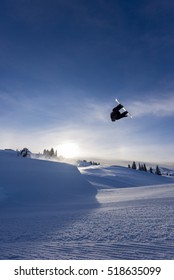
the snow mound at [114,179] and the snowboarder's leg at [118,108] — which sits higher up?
the snowboarder's leg at [118,108]

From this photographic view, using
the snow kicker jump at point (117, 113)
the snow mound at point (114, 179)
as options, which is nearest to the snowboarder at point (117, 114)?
the snow kicker jump at point (117, 113)

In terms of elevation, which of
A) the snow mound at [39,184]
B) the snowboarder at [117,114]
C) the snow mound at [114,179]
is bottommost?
the snow mound at [114,179]

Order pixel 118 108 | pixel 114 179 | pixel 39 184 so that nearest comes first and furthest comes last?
pixel 118 108, pixel 39 184, pixel 114 179

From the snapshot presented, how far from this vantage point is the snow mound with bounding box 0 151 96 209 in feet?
78.7

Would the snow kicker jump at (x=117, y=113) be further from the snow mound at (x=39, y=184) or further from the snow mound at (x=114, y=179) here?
the snow mound at (x=114, y=179)

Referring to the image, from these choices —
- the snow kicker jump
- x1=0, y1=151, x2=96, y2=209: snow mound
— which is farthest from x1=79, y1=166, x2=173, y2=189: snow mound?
the snow kicker jump

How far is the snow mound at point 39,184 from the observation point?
78.7ft

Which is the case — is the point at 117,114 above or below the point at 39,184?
above

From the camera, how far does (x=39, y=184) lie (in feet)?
91.4

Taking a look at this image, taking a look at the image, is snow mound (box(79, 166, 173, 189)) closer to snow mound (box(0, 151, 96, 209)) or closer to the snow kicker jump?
snow mound (box(0, 151, 96, 209))

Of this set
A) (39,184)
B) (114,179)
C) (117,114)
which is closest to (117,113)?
(117,114)

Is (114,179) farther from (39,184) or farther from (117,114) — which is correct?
(117,114)
